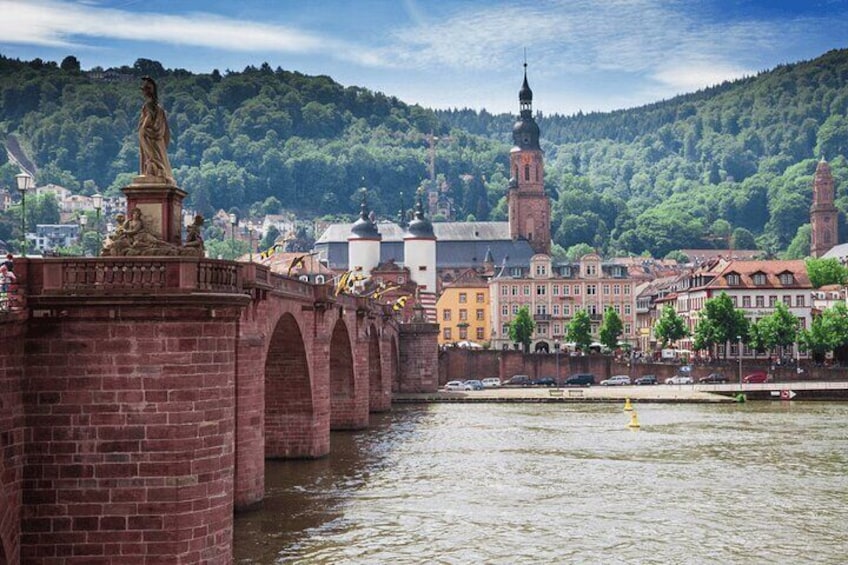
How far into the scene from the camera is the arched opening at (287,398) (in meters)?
50.0

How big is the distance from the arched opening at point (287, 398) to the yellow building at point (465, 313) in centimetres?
10129

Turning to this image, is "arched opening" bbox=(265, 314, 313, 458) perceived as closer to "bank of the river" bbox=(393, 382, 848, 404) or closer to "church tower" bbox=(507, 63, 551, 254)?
"bank of the river" bbox=(393, 382, 848, 404)

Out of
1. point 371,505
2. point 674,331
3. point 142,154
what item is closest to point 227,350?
point 142,154

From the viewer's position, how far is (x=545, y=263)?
151875 millimetres

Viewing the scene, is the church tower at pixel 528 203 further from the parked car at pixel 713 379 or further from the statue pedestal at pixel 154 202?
the statue pedestal at pixel 154 202

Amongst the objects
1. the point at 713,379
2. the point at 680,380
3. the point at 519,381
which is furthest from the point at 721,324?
the point at 519,381

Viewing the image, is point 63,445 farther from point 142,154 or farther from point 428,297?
point 428,297

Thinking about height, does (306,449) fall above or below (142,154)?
below

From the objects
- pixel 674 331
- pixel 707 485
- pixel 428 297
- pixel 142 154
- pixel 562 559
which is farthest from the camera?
pixel 428 297

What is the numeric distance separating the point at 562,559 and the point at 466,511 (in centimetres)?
803

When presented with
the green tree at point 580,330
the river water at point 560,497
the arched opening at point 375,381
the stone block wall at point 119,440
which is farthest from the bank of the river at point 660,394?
the stone block wall at point 119,440

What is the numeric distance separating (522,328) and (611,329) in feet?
32.4

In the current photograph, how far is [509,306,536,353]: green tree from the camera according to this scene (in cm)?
14050

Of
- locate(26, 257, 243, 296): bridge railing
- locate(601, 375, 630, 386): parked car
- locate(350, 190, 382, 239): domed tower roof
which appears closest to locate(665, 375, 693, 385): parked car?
locate(601, 375, 630, 386): parked car
